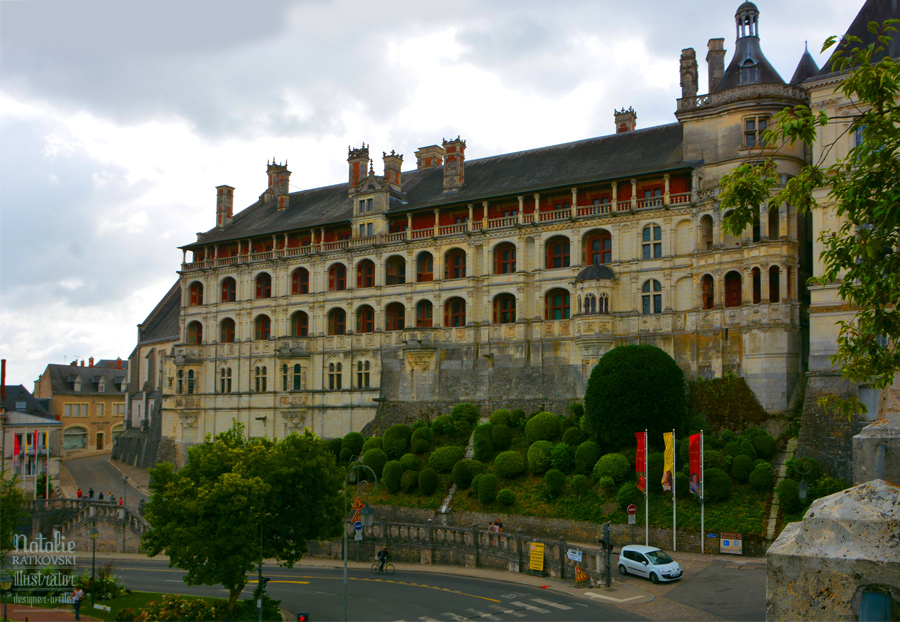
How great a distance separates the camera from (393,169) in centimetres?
6738

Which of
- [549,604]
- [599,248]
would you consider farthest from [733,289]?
[549,604]

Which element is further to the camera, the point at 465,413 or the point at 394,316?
the point at 394,316

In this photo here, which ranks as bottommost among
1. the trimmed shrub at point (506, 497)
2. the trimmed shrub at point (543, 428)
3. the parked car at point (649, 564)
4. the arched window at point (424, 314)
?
the parked car at point (649, 564)

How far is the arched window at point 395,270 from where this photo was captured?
64375 mm

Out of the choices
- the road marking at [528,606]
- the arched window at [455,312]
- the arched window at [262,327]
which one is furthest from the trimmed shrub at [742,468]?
the arched window at [262,327]

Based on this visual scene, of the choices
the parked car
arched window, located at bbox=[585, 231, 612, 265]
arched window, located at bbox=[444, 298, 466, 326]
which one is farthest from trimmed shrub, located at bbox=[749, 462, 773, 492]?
arched window, located at bbox=[444, 298, 466, 326]

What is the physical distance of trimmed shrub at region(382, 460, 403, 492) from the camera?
162 feet

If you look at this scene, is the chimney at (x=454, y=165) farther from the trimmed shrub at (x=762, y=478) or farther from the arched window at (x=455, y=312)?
the trimmed shrub at (x=762, y=478)

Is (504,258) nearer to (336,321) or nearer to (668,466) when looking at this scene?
(336,321)

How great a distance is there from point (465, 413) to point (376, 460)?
23.2 feet

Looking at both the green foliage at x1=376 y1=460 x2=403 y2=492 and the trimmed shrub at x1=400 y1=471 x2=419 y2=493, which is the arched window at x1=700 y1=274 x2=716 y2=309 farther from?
the green foliage at x1=376 y1=460 x2=403 y2=492

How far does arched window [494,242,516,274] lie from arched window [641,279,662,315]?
418 inches

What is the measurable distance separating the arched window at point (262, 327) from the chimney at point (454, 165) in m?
21.1

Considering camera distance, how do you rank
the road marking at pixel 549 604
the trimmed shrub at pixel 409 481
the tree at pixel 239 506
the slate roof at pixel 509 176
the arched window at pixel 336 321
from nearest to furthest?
the tree at pixel 239 506 → the road marking at pixel 549 604 → the trimmed shrub at pixel 409 481 → the slate roof at pixel 509 176 → the arched window at pixel 336 321
